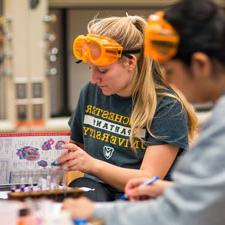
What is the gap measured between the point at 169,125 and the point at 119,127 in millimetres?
200

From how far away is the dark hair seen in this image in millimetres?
1146

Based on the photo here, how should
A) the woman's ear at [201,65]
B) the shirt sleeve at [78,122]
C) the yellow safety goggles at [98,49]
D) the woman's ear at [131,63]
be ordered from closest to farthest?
the woman's ear at [201,65] < the yellow safety goggles at [98,49] < the woman's ear at [131,63] < the shirt sleeve at [78,122]

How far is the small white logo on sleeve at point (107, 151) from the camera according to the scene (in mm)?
1962

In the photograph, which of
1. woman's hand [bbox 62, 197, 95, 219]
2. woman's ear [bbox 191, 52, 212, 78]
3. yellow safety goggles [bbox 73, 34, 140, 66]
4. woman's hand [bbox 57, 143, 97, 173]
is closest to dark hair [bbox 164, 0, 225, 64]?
woman's ear [bbox 191, 52, 212, 78]

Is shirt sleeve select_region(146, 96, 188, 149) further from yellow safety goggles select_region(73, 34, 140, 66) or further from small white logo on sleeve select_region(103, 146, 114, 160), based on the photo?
yellow safety goggles select_region(73, 34, 140, 66)

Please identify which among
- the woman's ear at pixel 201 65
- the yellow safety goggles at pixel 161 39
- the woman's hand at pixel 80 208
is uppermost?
the yellow safety goggles at pixel 161 39

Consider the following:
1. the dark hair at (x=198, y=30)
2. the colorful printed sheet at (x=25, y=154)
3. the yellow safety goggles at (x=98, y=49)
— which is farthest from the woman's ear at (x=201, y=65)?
the colorful printed sheet at (x=25, y=154)

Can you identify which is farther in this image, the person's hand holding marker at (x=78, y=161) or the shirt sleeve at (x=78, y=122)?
the shirt sleeve at (x=78, y=122)

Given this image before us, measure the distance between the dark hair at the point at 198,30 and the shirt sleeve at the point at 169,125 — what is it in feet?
2.33

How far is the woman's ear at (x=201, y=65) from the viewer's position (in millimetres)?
1144

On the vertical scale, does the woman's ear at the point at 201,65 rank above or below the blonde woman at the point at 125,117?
above

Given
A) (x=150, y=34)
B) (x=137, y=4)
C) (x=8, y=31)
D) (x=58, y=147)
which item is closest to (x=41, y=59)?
(x=8, y=31)

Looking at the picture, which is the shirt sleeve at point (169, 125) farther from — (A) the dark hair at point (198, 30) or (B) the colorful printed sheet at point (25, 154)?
(A) the dark hair at point (198, 30)

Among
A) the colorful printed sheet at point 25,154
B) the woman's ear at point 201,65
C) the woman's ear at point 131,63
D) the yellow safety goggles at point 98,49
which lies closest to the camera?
the woman's ear at point 201,65
